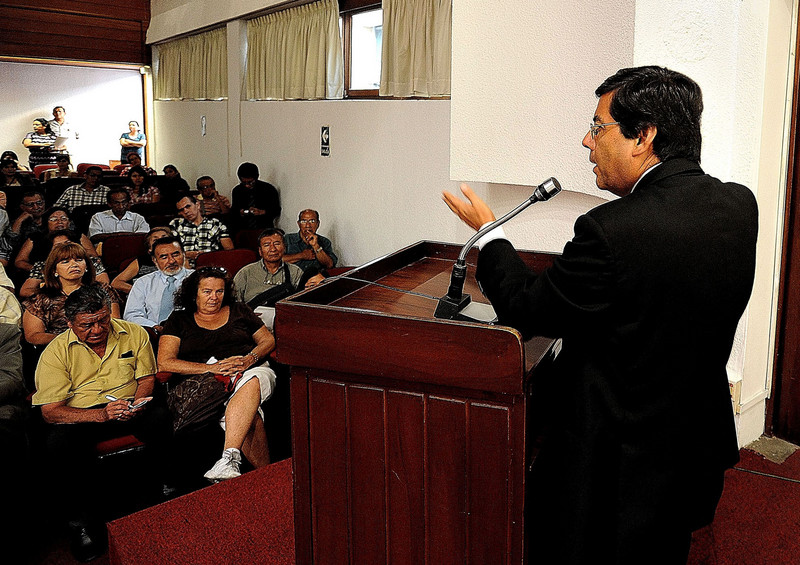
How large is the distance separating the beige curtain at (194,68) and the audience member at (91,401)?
5.35 m

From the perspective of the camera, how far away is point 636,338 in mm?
1363

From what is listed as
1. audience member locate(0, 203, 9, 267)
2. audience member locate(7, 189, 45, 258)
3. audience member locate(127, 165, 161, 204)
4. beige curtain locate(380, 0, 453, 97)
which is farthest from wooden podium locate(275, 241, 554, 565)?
audience member locate(127, 165, 161, 204)

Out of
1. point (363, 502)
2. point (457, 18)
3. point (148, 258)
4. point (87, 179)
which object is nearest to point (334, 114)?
point (148, 258)

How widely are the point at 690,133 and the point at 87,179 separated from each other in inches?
323

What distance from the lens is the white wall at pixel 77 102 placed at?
1232 cm

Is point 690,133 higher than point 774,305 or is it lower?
higher

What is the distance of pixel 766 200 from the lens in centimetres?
270

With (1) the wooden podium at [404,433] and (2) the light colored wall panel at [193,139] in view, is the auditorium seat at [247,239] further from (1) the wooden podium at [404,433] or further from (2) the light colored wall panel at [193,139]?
(1) the wooden podium at [404,433]

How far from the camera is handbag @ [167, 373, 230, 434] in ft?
11.2

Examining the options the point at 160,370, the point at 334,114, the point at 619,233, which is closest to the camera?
the point at 619,233

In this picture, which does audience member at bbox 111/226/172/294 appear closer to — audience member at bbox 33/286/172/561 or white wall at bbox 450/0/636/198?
audience member at bbox 33/286/172/561

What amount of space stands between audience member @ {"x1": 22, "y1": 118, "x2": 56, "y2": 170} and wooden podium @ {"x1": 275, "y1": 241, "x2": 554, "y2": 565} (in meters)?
12.3

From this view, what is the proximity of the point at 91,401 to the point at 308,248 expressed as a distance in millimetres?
2714

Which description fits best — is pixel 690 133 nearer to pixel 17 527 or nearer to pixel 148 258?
pixel 17 527
